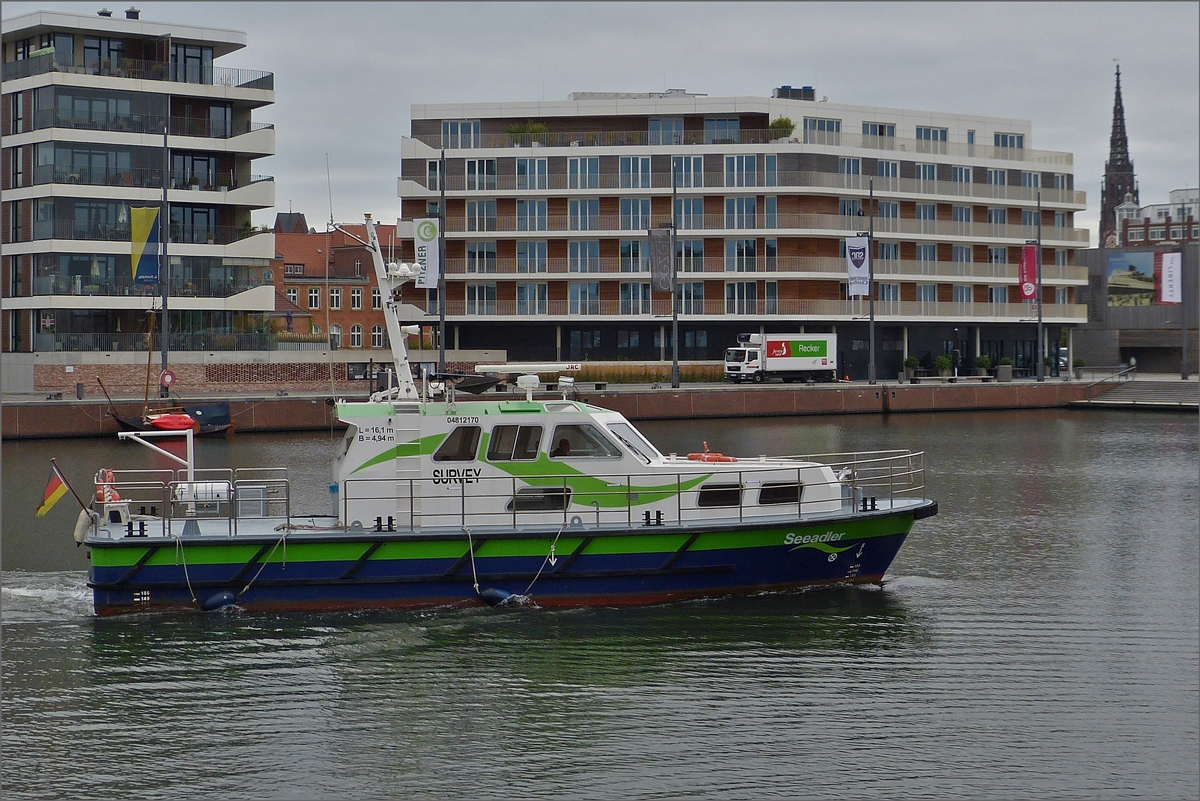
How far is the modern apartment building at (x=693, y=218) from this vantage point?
78.3 m

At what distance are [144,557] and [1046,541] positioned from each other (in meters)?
18.3

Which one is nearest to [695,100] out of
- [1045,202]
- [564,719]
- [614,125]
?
[614,125]

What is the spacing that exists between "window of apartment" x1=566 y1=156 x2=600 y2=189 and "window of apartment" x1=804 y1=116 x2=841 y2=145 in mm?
13168

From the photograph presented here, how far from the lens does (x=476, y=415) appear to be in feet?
66.4

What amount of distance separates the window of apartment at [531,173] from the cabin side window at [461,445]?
60342 millimetres

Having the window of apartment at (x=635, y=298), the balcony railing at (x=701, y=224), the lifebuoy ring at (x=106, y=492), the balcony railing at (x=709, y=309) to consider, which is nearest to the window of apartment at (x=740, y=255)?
the balcony railing at (x=701, y=224)

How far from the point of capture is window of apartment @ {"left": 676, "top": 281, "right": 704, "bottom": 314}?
78875mm

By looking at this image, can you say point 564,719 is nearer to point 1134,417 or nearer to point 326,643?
point 326,643

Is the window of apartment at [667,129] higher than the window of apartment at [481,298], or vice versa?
the window of apartment at [667,129]

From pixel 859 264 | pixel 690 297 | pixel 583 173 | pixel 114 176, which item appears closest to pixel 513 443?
pixel 859 264

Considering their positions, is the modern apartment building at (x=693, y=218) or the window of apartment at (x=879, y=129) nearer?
the modern apartment building at (x=693, y=218)

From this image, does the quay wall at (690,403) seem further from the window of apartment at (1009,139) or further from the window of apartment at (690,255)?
the window of apartment at (1009,139)

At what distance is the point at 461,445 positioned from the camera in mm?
20297

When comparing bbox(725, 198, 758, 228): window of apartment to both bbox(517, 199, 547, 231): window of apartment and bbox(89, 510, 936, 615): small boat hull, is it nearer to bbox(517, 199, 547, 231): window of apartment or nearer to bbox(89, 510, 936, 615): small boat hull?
bbox(517, 199, 547, 231): window of apartment
